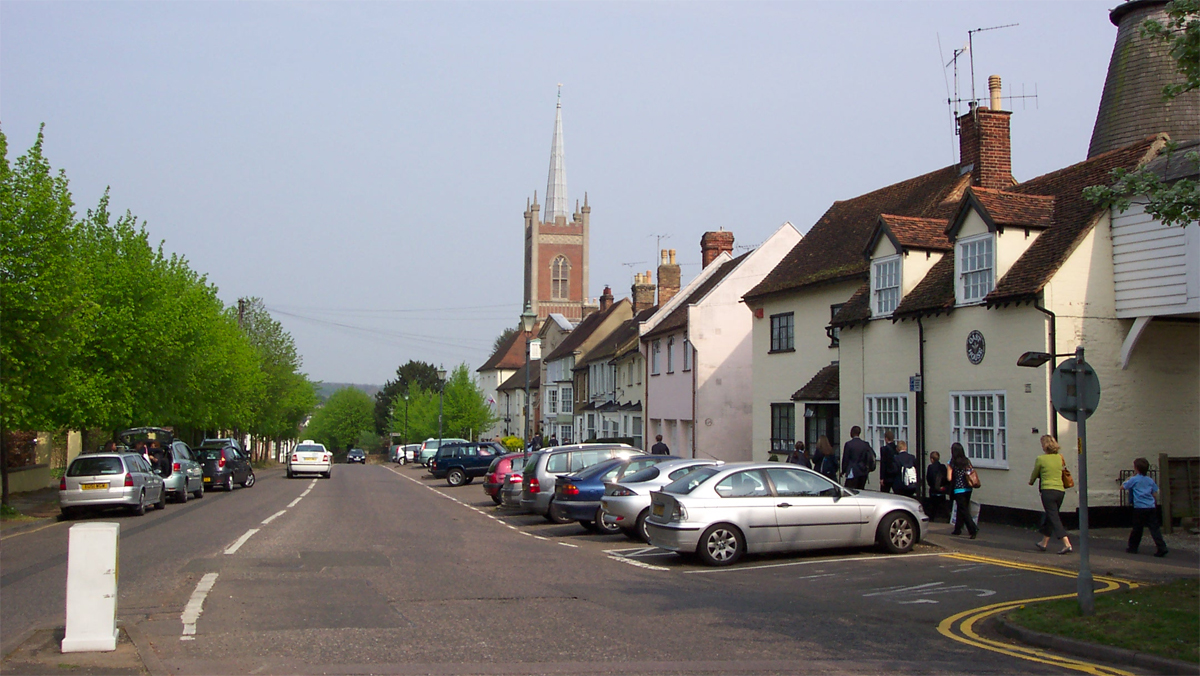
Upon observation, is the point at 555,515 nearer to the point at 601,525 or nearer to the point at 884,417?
the point at 601,525

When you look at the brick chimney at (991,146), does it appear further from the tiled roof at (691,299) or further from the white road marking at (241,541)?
the white road marking at (241,541)

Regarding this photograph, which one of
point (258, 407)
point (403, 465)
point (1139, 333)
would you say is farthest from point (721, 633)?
point (403, 465)

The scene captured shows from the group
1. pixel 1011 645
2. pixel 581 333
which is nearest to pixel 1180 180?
pixel 1011 645

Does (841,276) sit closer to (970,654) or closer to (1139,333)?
(1139,333)

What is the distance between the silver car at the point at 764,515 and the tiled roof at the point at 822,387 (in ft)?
32.9

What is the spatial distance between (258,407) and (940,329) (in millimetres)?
45114

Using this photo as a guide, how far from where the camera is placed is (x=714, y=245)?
143ft

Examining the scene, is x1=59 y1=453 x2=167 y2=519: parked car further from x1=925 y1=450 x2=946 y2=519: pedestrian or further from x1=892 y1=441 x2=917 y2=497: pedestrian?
x1=925 y1=450 x2=946 y2=519: pedestrian

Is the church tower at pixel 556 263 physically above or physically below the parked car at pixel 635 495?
above

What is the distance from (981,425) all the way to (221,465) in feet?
83.1

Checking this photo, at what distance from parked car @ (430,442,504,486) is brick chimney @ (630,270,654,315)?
50.1 feet

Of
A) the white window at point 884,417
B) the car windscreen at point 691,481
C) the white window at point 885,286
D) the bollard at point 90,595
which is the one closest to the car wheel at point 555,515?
the car windscreen at point 691,481

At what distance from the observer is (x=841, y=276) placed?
82.8ft

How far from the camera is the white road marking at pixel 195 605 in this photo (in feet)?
30.0
